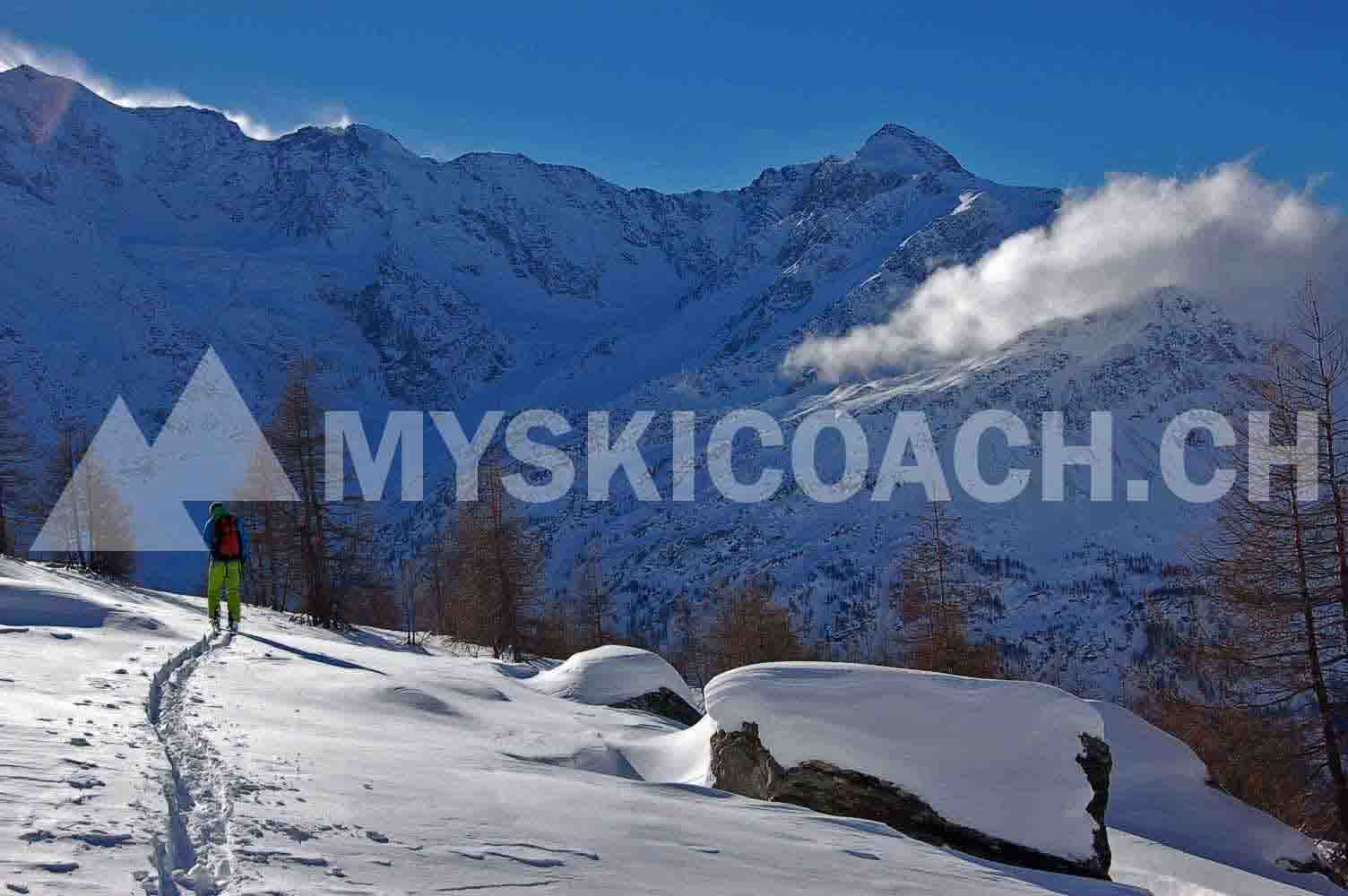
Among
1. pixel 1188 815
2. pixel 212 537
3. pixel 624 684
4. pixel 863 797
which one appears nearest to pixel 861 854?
pixel 863 797

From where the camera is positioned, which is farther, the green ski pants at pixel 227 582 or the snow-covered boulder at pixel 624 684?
the snow-covered boulder at pixel 624 684

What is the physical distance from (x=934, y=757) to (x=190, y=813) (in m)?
8.10

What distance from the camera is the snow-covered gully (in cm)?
487

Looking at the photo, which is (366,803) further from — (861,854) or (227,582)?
(227,582)

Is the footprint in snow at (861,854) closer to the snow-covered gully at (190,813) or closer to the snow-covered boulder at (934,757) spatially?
the snow-covered boulder at (934,757)

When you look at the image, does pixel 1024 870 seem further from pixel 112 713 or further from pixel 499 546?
pixel 499 546

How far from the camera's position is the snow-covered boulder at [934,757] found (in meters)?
10.7

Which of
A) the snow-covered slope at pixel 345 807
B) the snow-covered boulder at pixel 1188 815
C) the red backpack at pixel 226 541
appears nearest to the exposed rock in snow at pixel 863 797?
the snow-covered slope at pixel 345 807

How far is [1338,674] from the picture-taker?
22.4m

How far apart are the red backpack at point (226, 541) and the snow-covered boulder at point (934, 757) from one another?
11.1 meters

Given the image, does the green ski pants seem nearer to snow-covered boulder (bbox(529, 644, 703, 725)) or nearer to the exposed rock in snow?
snow-covered boulder (bbox(529, 644, 703, 725))

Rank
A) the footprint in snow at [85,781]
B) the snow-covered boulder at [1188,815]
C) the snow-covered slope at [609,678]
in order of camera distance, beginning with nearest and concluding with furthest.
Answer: the footprint in snow at [85,781]
the snow-covered boulder at [1188,815]
the snow-covered slope at [609,678]

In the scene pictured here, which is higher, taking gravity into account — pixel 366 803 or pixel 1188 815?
pixel 366 803

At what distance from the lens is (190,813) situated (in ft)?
19.3
